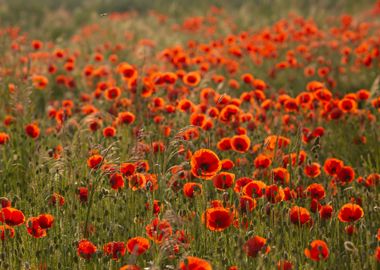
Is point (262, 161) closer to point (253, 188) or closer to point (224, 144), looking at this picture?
point (224, 144)

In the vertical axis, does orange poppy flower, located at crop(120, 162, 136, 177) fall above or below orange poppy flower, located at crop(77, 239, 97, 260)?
above

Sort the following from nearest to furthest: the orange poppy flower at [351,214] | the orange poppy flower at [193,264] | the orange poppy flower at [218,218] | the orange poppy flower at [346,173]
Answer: the orange poppy flower at [193,264] < the orange poppy flower at [218,218] < the orange poppy flower at [351,214] < the orange poppy flower at [346,173]

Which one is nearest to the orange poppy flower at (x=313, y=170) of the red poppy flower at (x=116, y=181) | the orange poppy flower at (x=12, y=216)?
the red poppy flower at (x=116, y=181)

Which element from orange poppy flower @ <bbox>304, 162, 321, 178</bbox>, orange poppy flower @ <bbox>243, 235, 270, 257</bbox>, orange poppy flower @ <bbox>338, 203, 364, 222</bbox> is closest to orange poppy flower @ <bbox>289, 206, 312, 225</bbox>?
orange poppy flower @ <bbox>338, 203, 364, 222</bbox>

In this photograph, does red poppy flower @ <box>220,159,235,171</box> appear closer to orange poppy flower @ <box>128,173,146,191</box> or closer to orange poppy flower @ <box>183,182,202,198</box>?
orange poppy flower @ <box>183,182,202,198</box>

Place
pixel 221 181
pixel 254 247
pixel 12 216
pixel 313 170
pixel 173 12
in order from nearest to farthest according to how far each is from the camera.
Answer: pixel 254 247 → pixel 12 216 → pixel 221 181 → pixel 313 170 → pixel 173 12

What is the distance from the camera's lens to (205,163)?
8.12ft

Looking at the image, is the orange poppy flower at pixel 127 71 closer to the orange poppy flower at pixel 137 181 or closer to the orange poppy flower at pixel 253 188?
the orange poppy flower at pixel 137 181

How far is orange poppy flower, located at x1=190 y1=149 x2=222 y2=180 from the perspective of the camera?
2463mm

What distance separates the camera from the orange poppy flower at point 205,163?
97.0 inches

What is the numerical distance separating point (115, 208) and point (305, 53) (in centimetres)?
414

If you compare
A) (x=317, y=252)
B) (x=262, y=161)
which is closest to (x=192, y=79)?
(x=262, y=161)

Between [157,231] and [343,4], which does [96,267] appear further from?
[343,4]

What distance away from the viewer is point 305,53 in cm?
640
